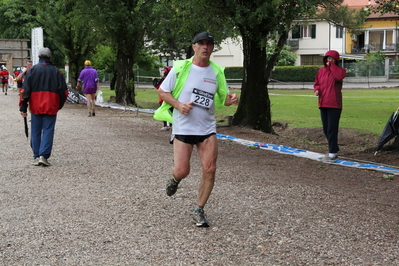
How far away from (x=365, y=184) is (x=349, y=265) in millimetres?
4144

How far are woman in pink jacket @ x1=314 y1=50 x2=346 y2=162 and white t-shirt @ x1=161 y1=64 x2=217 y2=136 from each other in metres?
5.01

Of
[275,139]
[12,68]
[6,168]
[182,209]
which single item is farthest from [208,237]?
[12,68]

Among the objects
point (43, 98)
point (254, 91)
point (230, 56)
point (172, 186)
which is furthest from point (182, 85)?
point (230, 56)

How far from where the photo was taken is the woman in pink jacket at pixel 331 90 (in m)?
10.6

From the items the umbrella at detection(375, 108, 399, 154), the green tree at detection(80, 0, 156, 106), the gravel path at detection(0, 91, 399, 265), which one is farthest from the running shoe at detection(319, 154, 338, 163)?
the green tree at detection(80, 0, 156, 106)

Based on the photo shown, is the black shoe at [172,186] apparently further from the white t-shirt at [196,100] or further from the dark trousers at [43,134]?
the dark trousers at [43,134]

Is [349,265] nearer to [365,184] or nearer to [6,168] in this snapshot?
[365,184]

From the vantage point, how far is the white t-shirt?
5977 millimetres

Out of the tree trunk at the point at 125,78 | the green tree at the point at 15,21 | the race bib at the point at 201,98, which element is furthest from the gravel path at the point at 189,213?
the green tree at the point at 15,21

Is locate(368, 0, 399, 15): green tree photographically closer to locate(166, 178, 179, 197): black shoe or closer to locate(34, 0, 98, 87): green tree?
locate(166, 178, 179, 197): black shoe

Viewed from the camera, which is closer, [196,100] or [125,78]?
[196,100]

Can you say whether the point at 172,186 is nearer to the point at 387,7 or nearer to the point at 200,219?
the point at 200,219

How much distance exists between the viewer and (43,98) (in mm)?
9977

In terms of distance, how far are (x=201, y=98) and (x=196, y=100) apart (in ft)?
0.18
